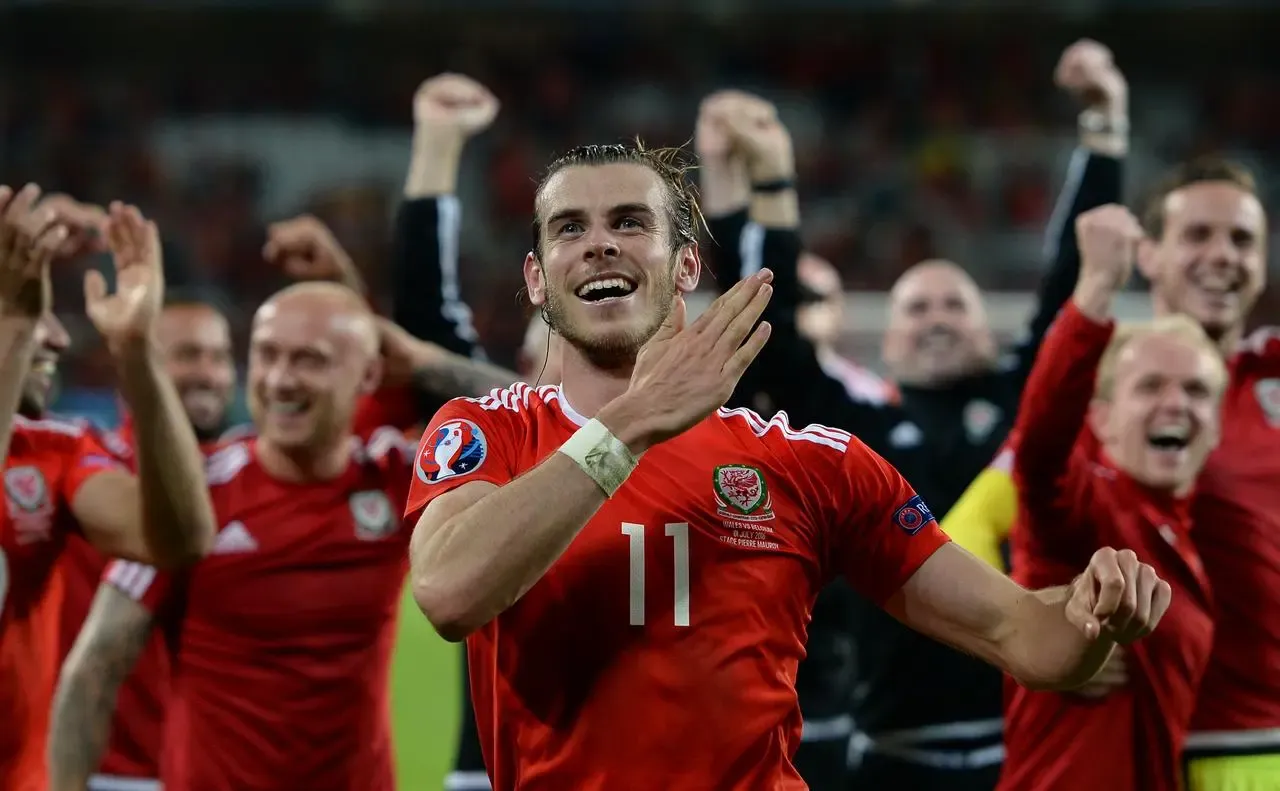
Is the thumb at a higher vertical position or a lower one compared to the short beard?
higher

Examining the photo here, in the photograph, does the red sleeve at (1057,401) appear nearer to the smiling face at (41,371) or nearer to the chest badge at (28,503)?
the chest badge at (28,503)

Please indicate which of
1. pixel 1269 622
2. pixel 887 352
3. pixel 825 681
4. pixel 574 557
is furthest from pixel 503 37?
pixel 574 557

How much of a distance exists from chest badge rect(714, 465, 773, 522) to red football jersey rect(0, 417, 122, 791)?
2.06 meters

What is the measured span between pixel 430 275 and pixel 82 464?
134 cm

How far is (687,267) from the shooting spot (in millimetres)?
3016

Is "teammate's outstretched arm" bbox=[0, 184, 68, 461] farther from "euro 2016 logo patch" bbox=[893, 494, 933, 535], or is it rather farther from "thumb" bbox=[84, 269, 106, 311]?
"euro 2016 logo patch" bbox=[893, 494, 933, 535]

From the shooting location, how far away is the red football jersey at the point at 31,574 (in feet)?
13.2

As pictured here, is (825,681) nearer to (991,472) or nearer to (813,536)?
(991,472)

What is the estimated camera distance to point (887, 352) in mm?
6379

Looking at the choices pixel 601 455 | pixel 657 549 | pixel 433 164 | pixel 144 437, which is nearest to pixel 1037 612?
pixel 657 549

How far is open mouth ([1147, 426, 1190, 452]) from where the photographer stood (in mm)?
4016

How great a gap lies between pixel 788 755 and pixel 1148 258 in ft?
8.95

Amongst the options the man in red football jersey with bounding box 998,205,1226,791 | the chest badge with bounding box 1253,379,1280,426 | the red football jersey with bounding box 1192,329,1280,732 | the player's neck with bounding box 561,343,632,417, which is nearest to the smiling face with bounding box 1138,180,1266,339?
the chest badge with bounding box 1253,379,1280,426

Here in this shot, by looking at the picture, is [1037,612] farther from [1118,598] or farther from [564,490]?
[564,490]
